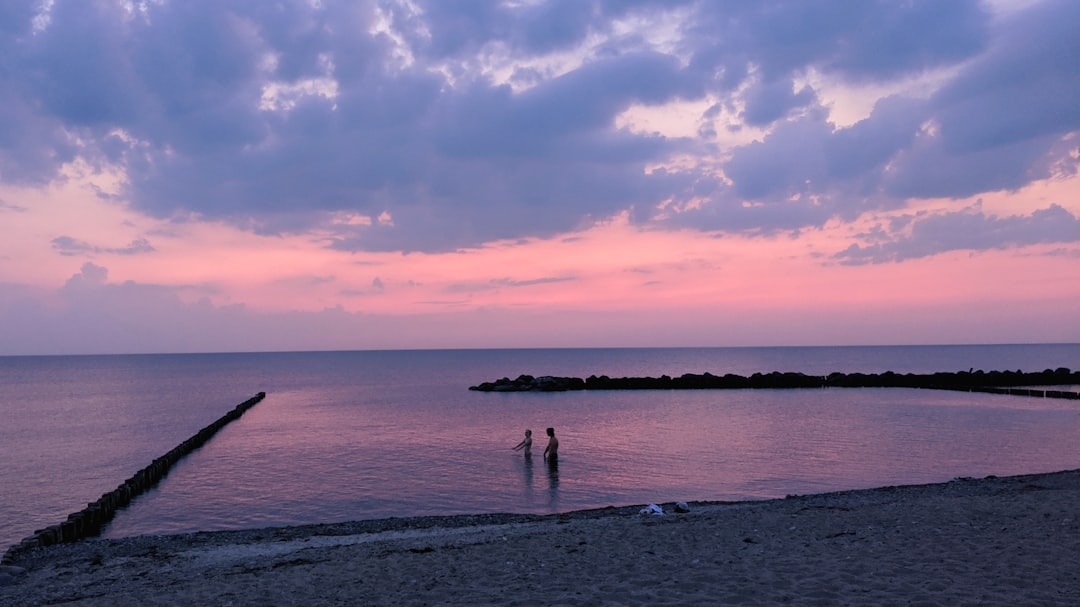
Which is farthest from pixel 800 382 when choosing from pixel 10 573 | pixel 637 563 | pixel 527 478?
pixel 10 573

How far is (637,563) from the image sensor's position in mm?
10680

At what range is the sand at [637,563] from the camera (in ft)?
29.3

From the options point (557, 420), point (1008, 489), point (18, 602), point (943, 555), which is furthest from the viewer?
point (557, 420)

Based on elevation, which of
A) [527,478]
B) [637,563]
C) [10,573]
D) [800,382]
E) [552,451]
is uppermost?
[800,382]

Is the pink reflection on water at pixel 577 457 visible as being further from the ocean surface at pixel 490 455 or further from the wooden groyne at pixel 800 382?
the wooden groyne at pixel 800 382

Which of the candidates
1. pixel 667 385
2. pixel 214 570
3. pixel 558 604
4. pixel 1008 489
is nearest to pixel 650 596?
pixel 558 604

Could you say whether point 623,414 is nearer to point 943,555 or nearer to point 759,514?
point 759,514

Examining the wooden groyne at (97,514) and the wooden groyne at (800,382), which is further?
the wooden groyne at (800,382)

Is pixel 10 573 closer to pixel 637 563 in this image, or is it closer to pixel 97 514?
pixel 97 514

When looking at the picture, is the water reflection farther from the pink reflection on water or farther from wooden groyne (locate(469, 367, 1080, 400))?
wooden groyne (locate(469, 367, 1080, 400))

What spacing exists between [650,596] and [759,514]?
721 centimetres

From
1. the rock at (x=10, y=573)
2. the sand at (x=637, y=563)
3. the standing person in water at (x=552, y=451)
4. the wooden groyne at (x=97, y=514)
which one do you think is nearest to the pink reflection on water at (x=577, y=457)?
the standing person in water at (x=552, y=451)

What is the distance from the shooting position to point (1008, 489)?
19.0 m

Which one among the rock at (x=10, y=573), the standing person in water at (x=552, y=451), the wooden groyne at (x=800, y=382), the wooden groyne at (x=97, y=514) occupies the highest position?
the wooden groyne at (x=800, y=382)
